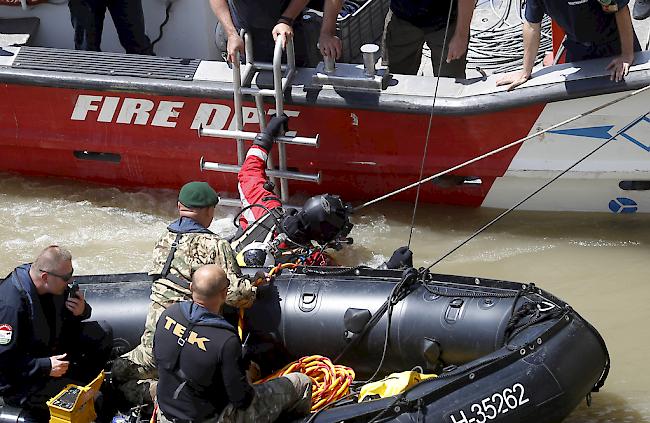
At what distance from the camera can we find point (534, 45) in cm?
613

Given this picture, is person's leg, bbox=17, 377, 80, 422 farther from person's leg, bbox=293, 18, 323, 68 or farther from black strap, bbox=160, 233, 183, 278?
person's leg, bbox=293, 18, 323, 68

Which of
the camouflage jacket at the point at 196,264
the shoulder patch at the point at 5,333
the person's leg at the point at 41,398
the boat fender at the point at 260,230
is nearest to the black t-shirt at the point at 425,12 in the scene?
the boat fender at the point at 260,230

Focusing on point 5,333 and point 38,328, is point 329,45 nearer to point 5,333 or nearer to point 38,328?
point 38,328

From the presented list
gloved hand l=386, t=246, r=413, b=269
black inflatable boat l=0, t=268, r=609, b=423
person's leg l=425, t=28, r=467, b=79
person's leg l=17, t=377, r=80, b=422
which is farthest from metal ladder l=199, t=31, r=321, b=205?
person's leg l=17, t=377, r=80, b=422

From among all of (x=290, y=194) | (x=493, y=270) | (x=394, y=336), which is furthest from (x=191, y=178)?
(x=394, y=336)

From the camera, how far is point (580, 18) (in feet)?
19.3

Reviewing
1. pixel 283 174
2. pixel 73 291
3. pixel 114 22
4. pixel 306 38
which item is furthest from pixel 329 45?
pixel 73 291

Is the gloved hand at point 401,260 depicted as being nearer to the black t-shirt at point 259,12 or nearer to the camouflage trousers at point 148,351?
the camouflage trousers at point 148,351

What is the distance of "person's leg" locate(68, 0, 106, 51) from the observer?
273 inches

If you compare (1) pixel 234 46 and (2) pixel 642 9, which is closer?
(2) pixel 642 9

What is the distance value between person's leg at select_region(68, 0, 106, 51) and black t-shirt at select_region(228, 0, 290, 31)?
3.31 ft

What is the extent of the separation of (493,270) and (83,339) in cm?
256

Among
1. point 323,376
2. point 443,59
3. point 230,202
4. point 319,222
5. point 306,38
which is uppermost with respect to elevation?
point 306,38

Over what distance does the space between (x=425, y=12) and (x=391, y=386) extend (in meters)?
2.61
